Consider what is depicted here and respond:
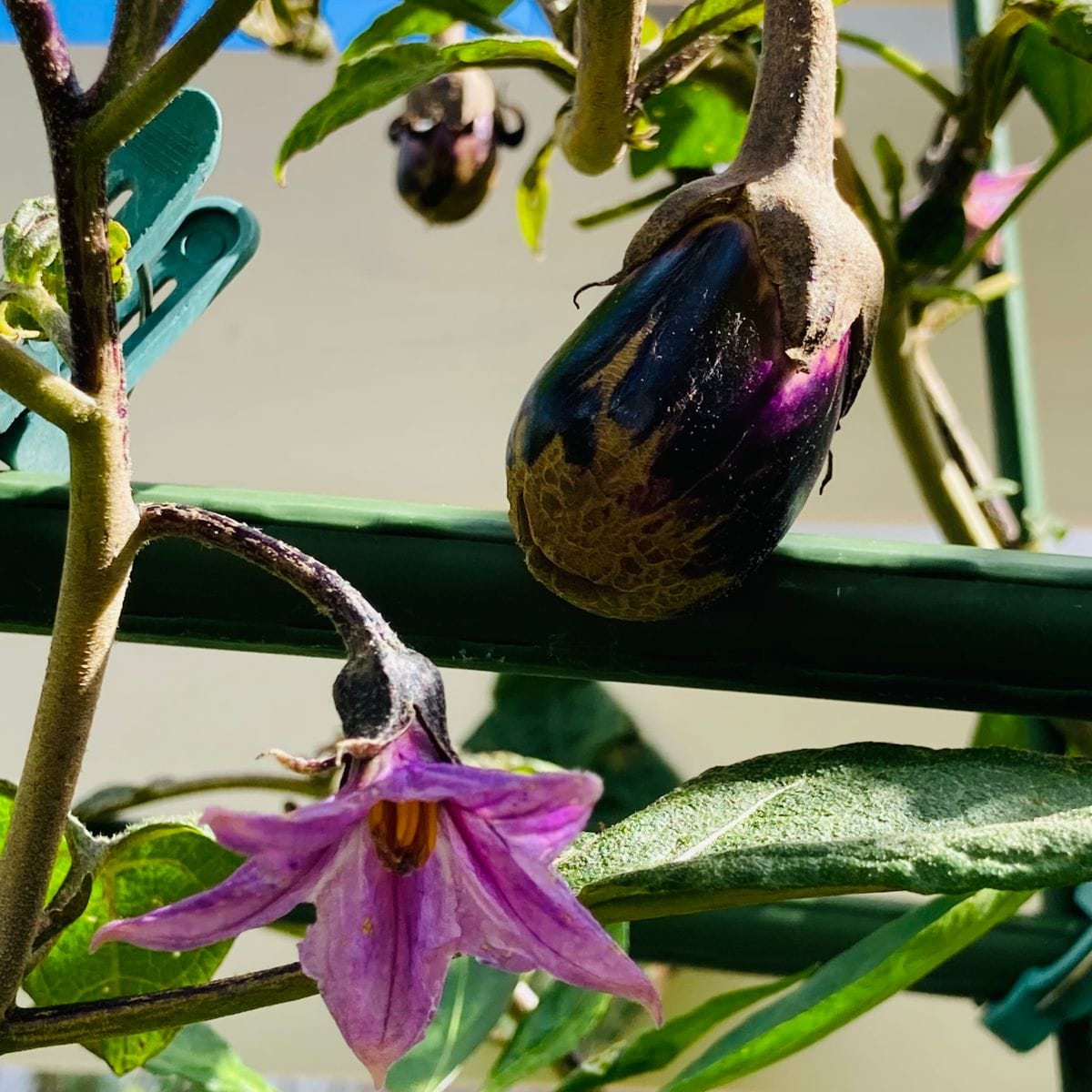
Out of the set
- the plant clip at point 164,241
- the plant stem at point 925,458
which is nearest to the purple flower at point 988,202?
the plant stem at point 925,458

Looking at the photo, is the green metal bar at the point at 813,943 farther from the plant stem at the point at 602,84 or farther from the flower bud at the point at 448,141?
the flower bud at the point at 448,141

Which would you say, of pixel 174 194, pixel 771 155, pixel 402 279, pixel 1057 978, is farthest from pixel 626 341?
pixel 402 279

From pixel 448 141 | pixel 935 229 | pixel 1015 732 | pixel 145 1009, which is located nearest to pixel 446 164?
pixel 448 141

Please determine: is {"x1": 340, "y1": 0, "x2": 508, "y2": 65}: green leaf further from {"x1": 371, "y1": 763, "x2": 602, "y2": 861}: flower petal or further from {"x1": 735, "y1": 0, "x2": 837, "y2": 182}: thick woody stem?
{"x1": 371, "y1": 763, "x2": 602, "y2": 861}: flower petal

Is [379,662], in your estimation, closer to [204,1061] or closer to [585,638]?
[585,638]

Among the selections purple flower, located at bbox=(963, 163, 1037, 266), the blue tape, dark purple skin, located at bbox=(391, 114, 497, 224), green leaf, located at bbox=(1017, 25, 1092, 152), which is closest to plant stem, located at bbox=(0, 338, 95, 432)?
green leaf, located at bbox=(1017, 25, 1092, 152)
